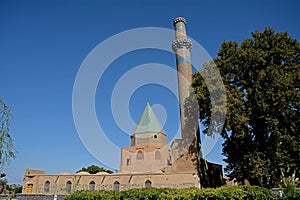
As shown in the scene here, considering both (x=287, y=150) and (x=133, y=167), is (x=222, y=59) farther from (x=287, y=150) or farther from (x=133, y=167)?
(x=133, y=167)

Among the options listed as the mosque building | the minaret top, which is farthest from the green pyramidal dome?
the minaret top

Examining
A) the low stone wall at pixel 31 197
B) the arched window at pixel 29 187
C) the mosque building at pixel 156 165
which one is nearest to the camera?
the low stone wall at pixel 31 197

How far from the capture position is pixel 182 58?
31.3 metres

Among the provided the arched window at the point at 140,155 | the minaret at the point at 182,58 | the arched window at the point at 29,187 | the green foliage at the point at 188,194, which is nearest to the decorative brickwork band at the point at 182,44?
the minaret at the point at 182,58

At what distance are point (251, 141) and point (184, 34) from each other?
756 inches

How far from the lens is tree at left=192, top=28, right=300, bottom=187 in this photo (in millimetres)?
15773

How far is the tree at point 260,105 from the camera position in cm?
1577

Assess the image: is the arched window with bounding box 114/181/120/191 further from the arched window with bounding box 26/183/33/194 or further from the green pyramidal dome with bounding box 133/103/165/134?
the green pyramidal dome with bounding box 133/103/165/134

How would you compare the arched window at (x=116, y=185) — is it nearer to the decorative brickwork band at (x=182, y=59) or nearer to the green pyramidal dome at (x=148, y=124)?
the green pyramidal dome at (x=148, y=124)

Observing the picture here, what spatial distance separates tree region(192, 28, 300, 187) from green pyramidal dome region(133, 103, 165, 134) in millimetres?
21821

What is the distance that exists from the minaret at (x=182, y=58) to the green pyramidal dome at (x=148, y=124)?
1237cm

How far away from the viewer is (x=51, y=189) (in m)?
32.2

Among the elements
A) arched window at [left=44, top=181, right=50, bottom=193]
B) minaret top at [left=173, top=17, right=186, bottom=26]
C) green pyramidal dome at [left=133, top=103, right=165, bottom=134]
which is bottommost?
arched window at [left=44, top=181, right=50, bottom=193]

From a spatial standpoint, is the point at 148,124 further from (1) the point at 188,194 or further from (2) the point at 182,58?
(1) the point at 188,194
